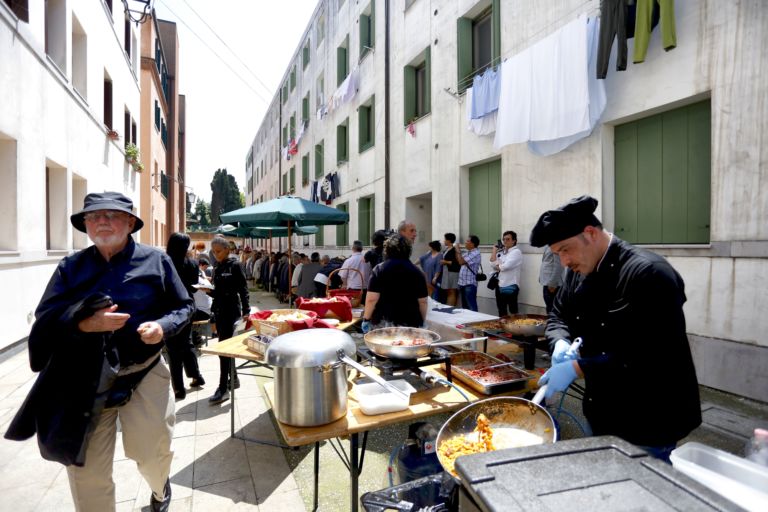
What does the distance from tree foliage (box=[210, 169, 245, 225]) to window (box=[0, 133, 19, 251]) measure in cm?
6589

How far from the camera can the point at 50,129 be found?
6980 millimetres

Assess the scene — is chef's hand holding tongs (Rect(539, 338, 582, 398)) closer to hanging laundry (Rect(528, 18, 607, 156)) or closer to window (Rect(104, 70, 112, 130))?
hanging laundry (Rect(528, 18, 607, 156))

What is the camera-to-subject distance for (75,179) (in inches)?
349

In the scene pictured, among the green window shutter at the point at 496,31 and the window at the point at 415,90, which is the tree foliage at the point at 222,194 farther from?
the green window shutter at the point at 496,31

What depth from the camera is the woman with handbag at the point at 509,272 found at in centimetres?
691

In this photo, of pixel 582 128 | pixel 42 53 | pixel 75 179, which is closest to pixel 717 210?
pixel 582 128

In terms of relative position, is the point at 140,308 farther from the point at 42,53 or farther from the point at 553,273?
the point at 42,53

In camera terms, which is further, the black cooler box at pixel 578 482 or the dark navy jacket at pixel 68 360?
the dark navy jacket at pixel 68 360

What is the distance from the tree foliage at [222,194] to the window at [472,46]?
214 ft

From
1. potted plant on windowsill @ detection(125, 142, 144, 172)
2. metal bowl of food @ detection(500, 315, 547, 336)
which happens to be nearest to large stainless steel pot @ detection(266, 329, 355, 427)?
metal bowl of food @ detection(500, 315, 547, 336)

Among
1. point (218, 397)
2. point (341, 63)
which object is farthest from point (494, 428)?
point (341, 63)

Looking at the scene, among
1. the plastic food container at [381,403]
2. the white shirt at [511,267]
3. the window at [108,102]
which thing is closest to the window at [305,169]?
the window at [108,102]

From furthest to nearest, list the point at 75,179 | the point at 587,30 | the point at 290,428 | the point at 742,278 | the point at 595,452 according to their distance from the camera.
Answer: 1. the point at 75,179
2. the point at 587,30
3. the point at 742,278
4. the point at 290,428
5. the point at 595,452

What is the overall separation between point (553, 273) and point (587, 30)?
3.48 metres
